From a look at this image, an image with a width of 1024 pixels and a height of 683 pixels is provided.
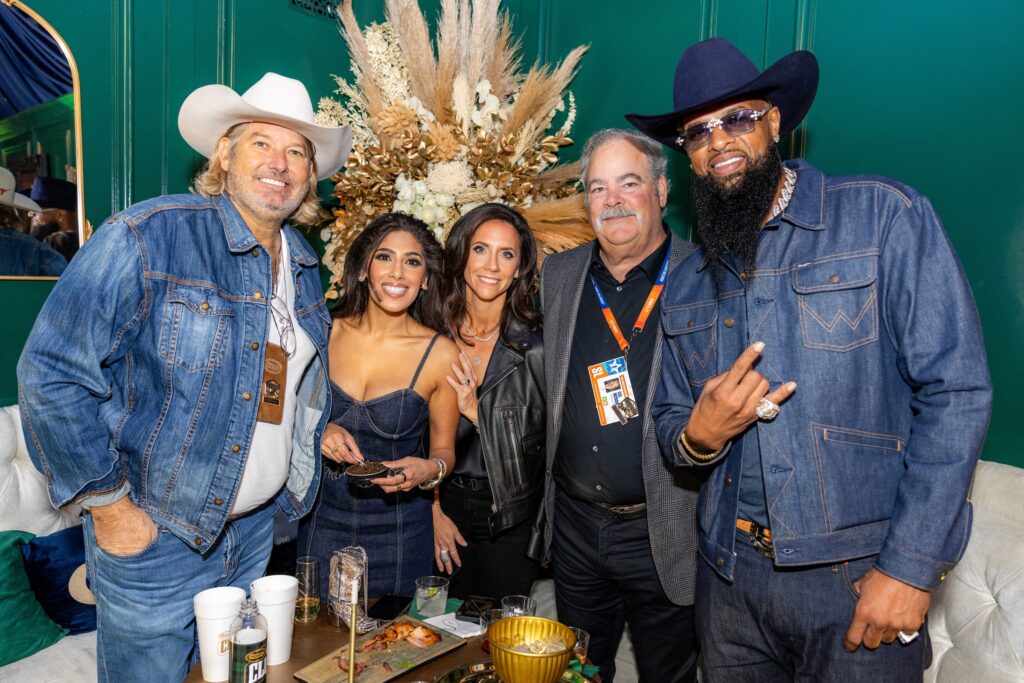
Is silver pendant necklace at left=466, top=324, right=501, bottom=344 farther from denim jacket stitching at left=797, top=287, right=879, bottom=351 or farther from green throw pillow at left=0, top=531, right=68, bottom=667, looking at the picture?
green throw pillow at left=0, top=531, right=68, bottom=667

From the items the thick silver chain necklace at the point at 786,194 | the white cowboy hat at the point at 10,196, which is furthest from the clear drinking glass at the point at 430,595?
the white cowboy hat at the point at 10,196

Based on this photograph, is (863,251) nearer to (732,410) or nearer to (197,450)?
(732,410)

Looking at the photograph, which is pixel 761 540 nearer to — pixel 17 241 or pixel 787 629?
pixel 787 629

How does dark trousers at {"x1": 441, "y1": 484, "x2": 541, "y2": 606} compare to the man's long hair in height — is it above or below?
below

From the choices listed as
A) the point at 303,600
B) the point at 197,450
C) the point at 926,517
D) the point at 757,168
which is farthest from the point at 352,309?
the point at 926,517

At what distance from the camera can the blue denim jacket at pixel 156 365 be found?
1610mm

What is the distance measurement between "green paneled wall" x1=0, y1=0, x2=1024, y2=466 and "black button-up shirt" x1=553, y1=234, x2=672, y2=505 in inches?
33.1

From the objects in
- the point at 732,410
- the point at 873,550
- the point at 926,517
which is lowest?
the point at 873,550

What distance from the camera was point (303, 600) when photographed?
1.79 meters

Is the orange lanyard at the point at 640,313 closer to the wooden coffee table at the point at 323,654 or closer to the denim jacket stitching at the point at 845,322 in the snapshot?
the denim jacket stitching at the point at 845,322

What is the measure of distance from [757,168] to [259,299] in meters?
1.33

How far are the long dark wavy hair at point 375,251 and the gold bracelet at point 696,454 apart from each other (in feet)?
4.03

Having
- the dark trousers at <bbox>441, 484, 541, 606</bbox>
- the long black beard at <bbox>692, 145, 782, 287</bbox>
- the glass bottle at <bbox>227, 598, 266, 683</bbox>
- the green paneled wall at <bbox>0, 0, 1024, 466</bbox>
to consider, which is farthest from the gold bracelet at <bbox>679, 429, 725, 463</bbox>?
the green paneled wall at <bbox>0, 0, 1024, 466</bbox>

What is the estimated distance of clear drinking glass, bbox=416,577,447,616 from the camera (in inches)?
72.4
